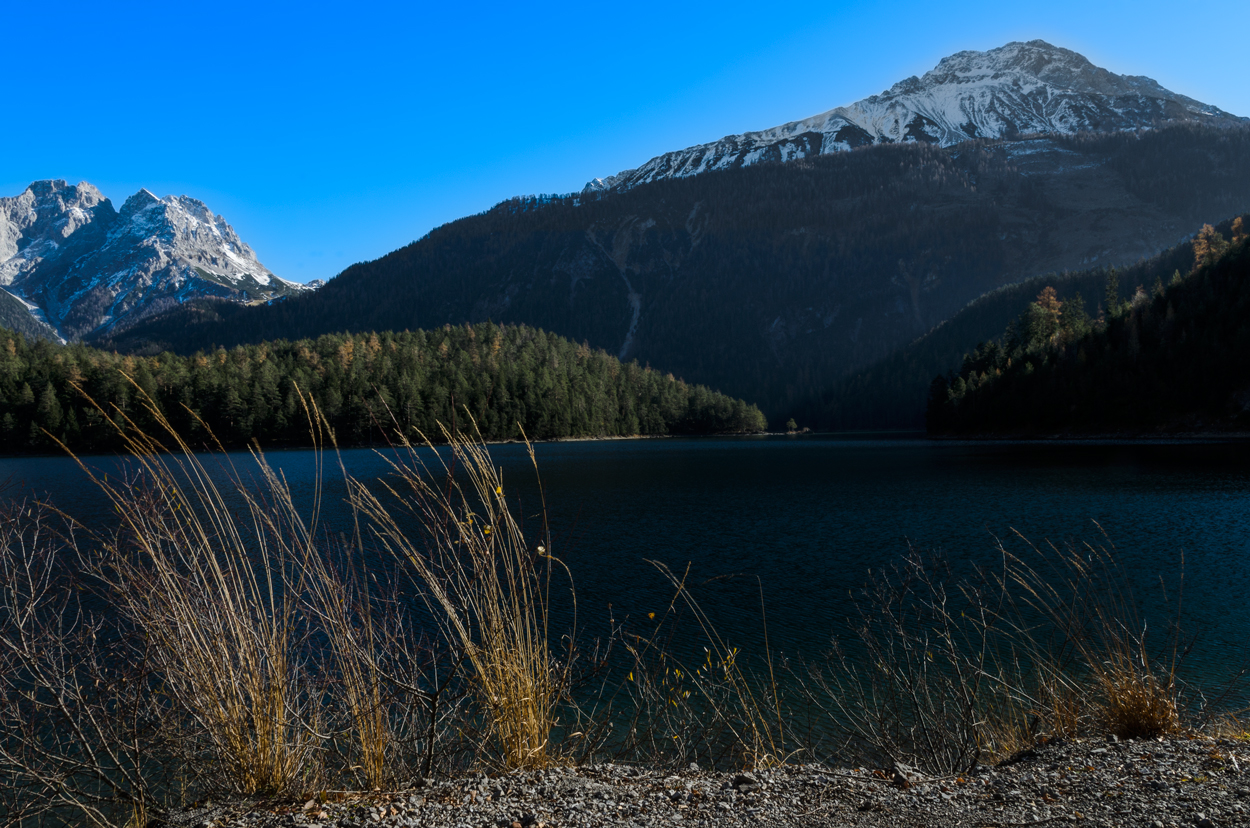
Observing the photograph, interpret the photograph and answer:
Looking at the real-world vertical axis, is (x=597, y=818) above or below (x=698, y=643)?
above

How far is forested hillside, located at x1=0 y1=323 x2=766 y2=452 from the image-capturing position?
75.4 meters

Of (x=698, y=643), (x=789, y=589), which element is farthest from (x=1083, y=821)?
(x=789, y=589)

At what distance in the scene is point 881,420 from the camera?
166m

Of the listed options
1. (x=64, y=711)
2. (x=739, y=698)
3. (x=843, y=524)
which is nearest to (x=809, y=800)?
(x=739, y=698)

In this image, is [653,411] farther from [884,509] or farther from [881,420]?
[884,509]

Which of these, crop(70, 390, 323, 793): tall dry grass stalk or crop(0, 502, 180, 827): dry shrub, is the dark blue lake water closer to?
crop(0, 502, 180, 827): dry shrub

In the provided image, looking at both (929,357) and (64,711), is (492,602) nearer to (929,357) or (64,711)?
(64,711)

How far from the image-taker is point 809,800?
376cm

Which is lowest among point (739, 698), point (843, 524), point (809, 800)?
point (843, 524)

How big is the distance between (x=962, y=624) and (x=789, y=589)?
4259 millimetres

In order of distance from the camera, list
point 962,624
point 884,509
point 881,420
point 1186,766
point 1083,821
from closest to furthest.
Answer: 1. point 1083,821
2. point 1186,766
3. point 962,624
4. point 884,509
5. point 881,420

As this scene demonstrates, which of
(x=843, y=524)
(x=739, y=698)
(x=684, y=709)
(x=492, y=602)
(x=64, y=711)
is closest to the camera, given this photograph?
(x=64, y=711)

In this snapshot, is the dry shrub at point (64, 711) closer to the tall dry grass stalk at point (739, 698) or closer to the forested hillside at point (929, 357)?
the tall dry grass stalk at point (739, 698)

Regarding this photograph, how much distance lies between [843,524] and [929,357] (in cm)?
16522
